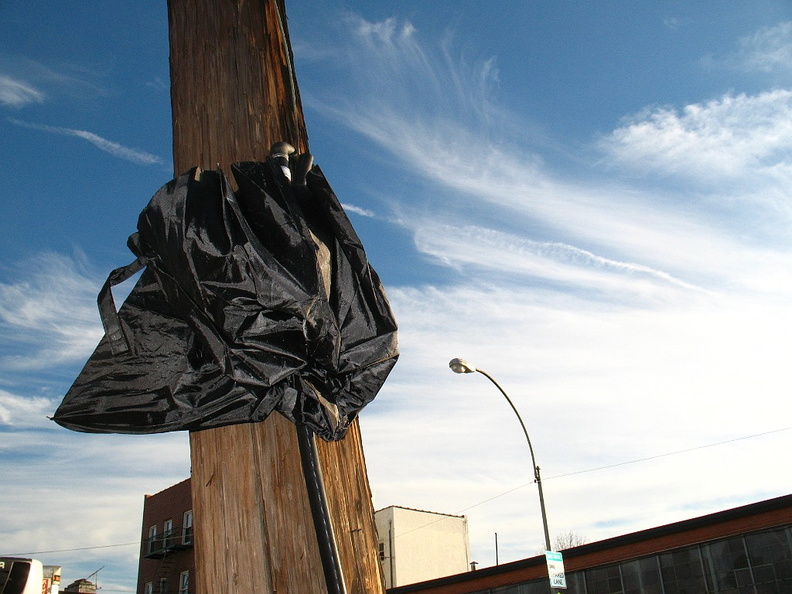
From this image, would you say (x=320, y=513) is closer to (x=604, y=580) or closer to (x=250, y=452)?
(x=250, y=452)

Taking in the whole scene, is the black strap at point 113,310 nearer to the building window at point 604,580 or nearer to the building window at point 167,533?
the building window at point 604,580

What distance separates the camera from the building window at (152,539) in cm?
3609

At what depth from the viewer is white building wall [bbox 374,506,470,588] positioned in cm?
3800

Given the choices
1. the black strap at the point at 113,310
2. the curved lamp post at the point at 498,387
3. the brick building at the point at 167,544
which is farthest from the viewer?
the brick building at the point at 167,544

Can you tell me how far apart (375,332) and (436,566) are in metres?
42.0

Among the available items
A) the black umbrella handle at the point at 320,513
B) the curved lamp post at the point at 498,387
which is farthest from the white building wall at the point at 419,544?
the black umbrella handle at the point at 320,513

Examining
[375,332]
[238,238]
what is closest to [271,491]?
[375,332]

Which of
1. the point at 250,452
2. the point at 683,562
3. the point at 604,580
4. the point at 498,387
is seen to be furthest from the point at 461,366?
the point at 250,452

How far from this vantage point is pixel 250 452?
157 cm

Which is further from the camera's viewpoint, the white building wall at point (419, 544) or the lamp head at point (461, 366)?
the white building wall at point (419, 544)

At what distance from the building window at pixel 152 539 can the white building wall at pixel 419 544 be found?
Result: 12514 mm

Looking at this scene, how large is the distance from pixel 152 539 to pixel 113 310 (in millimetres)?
39933

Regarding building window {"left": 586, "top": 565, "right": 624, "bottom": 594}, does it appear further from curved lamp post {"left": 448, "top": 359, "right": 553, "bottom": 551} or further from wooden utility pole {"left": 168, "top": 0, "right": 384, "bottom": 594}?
wooden utility pole {"left": 168, "top": 0, "right": 384, "bottom": 594}

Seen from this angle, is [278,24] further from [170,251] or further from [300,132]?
[170,251]
